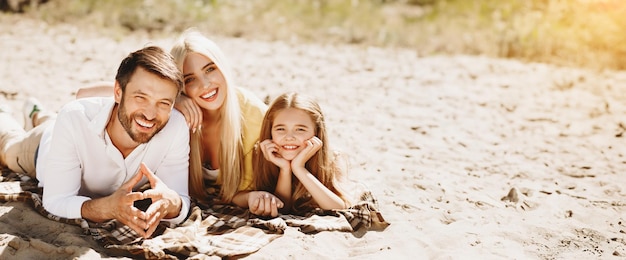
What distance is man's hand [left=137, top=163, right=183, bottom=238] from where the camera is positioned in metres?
3.51

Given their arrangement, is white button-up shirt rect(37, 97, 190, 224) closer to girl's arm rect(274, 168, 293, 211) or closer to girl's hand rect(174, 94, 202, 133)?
girl's hand rect(174, 94, 202, 133)

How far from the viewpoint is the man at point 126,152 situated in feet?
11.6

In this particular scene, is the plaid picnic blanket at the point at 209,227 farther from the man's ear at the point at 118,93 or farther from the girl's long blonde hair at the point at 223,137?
the man's ear at the point at 118,93

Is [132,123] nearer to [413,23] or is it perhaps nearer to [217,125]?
[217,125]

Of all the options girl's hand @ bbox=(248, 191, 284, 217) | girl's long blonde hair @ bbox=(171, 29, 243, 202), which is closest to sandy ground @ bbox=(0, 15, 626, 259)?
girl's hand @ bbox=(248, 191, 284, 217)

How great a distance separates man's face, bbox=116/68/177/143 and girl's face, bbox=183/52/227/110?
0.47 metres

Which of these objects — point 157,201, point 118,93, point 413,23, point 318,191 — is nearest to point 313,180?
point 318,191

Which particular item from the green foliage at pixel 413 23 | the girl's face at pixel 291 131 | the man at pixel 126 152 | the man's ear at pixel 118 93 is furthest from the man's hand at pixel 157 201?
the green foliage at pixel 413 23

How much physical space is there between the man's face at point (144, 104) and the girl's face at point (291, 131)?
81 centimetres

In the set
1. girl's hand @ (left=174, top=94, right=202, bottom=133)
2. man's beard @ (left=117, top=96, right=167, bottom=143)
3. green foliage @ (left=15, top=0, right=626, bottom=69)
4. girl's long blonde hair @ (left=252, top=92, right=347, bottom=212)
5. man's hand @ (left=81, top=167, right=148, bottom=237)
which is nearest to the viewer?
man's hand @ (left=81, top=167, right=148, bottom=237)

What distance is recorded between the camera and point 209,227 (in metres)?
3.96

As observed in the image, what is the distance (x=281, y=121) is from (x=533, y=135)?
10.8ft

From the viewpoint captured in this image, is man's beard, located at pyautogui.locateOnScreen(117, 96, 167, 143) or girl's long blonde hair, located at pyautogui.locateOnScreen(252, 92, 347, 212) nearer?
man's beard, located at pyautogui.locateOnScreen(117, 96, 167, 143)

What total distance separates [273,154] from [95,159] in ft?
3.57
